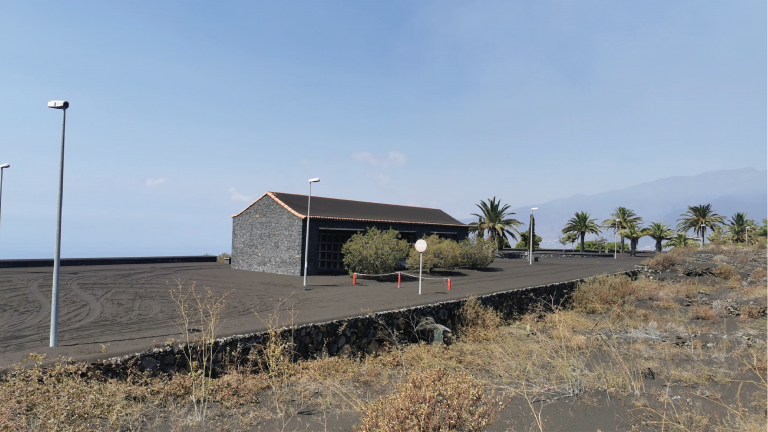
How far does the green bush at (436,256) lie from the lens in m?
31.1

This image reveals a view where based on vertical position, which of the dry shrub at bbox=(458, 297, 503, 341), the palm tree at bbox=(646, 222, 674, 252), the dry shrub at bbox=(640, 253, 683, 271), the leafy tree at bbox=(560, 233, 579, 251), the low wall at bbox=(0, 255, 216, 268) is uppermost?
the palm tree at bbox=(646, 222, 674, 252)

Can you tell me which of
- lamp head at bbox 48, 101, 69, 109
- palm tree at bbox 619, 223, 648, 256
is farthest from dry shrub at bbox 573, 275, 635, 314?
palm tree at bbox 619, 223, 648, 256

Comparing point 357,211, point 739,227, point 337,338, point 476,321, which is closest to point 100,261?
point 357,211

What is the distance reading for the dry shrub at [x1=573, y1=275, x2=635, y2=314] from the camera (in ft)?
69.7

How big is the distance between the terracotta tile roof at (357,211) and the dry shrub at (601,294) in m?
15.4

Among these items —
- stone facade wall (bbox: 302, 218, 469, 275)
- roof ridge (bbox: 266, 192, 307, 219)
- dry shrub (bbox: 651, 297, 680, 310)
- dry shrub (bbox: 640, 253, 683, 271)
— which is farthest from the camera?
dry shrub (bbox: 640, 253, 683, 271)

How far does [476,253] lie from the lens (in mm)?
35156

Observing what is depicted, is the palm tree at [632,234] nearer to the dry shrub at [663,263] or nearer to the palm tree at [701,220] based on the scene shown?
the palm tree at [701,220]

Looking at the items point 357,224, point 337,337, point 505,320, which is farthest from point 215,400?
point 357,224

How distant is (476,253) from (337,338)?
2449 centimetres

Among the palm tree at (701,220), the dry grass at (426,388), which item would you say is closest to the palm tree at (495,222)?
the palm tree at (701,220)

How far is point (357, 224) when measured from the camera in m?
32.2

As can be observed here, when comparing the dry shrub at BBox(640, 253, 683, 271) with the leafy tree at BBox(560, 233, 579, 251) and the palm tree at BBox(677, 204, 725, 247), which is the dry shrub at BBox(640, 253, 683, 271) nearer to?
the palm tree at BBox(677, 204, 725, 247)

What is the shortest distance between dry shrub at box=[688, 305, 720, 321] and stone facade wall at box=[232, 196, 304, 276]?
2106 cm
